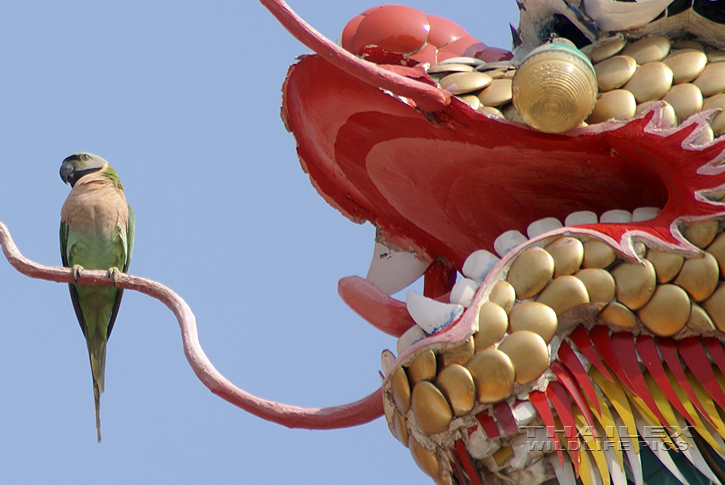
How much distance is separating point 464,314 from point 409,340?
33 cm

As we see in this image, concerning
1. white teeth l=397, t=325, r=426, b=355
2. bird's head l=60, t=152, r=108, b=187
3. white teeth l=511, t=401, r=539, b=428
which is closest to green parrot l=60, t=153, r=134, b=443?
bird's head l=60, t=152, r=108, b=187

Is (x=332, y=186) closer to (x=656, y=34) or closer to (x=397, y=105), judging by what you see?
(x=397, y=105)

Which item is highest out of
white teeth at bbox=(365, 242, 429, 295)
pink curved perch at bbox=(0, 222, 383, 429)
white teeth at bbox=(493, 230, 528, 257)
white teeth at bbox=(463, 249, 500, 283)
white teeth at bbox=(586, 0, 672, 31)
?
white teeth at bbox=(586, 0, 672, 31)

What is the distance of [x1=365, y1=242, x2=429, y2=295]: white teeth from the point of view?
4633mm

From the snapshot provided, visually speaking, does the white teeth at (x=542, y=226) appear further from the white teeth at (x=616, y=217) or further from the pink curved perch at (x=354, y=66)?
the pink curved perch at (x=354, y=66)

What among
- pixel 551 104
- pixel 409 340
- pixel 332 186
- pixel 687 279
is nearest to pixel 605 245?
pixel 687 279

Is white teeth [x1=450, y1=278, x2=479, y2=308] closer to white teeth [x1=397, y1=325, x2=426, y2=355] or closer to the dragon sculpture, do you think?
the dragon sculpture

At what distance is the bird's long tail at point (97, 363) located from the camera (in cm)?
631

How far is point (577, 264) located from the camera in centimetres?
350

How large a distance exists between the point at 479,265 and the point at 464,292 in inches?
7.0

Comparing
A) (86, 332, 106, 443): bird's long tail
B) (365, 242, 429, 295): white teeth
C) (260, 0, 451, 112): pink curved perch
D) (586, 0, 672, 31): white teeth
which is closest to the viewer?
(260, 0, 451, 112): pink curved perch

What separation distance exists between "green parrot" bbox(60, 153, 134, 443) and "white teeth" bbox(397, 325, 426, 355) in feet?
13.4

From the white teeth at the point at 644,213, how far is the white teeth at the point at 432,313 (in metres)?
0.81

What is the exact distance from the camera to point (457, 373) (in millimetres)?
3354
